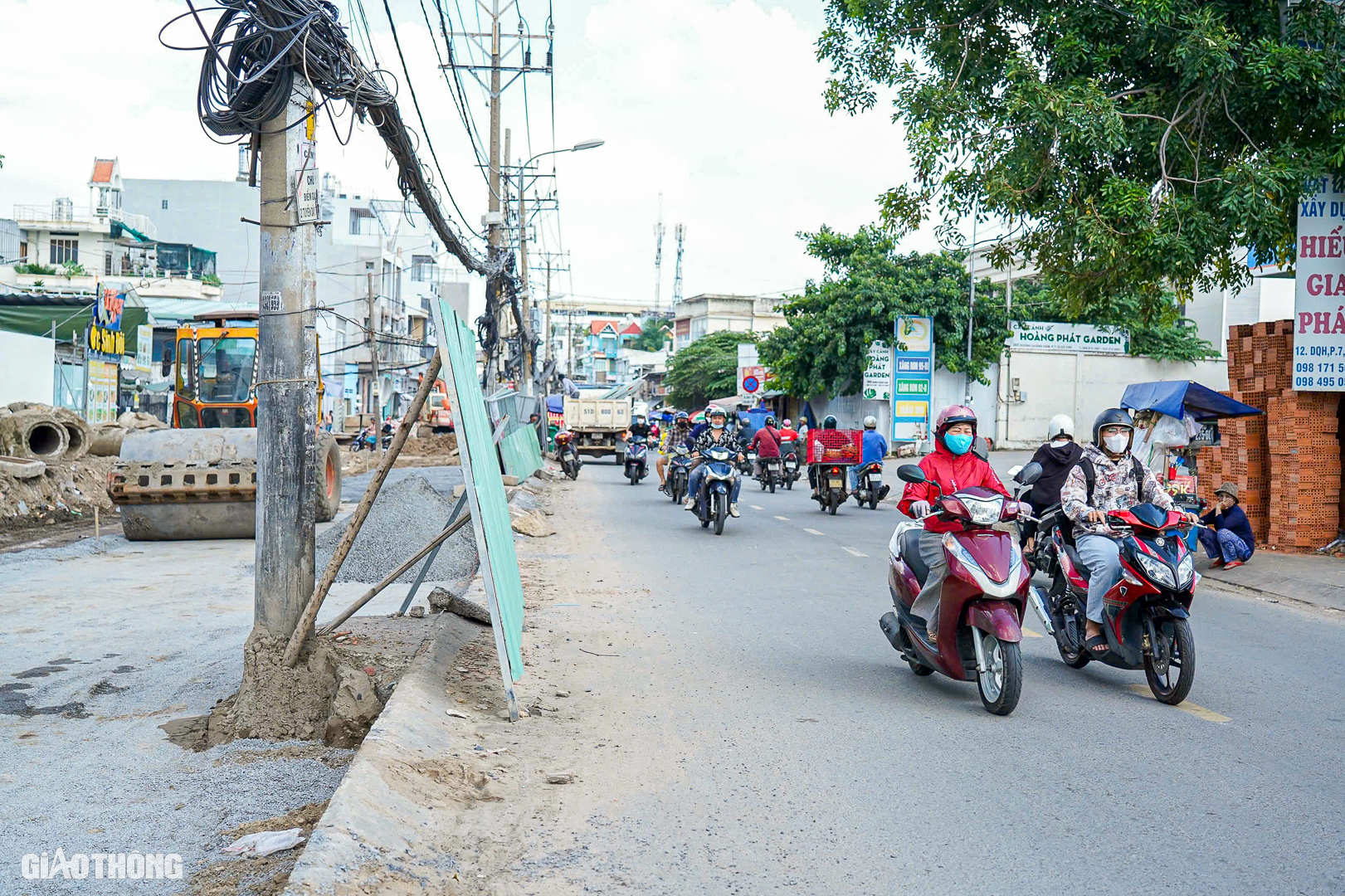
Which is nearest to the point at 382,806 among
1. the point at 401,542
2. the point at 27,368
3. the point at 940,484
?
the point at 940,484

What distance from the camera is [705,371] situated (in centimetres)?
6109

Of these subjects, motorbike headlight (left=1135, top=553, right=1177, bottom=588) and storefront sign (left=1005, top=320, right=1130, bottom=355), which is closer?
motorbike headlight (left=1135, top=553, right=1177, bottom=588)

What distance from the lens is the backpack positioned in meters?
7.13

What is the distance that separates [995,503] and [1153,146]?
28.8 feet

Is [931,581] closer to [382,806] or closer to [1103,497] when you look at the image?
[1103,497]

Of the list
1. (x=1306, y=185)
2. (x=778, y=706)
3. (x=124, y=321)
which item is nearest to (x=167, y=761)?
(x=778, y=706)

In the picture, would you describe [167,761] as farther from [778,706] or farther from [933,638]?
[933,638]

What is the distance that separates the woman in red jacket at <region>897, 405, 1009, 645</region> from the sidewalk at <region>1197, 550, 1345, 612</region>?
5782 mm

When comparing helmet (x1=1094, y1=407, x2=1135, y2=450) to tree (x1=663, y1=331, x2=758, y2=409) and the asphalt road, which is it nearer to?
the asphalt road

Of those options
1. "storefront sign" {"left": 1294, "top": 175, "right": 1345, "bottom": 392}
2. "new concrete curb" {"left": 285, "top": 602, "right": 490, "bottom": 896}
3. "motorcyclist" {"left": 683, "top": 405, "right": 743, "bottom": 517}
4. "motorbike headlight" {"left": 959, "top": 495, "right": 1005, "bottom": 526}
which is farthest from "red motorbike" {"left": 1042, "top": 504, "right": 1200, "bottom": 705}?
"motorcyclist" {"left": 683, "top": 405, "right": 743, "bottom": 517}

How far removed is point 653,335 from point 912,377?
8059 cm

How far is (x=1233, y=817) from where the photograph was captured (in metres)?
4.51

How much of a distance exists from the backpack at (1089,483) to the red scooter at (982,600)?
3.39ft

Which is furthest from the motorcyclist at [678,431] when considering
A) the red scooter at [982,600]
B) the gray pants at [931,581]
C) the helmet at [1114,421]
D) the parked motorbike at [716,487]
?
the red scooter at [982,600]
